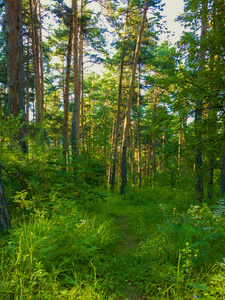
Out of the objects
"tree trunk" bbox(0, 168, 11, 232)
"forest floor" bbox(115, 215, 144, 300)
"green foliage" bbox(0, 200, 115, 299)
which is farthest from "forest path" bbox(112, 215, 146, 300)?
"tree trunk" bbox(0, 168, 11, 232)

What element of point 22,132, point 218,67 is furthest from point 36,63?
point 218,67

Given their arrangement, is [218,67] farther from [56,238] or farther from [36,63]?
[36,63]

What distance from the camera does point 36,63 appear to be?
34.4ft

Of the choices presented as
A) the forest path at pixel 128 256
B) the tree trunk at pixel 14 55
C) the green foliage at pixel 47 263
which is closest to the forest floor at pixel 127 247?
the forest path at pixel 128 256

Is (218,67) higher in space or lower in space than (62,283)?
higher

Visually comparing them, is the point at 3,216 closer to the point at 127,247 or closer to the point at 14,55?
the point at 127,247

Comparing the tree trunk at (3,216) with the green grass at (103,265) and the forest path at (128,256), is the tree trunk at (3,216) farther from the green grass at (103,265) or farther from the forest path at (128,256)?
the forest path at (128,256)

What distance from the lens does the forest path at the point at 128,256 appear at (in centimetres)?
236

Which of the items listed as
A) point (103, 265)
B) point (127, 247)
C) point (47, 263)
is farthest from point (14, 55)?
point (127, 247)

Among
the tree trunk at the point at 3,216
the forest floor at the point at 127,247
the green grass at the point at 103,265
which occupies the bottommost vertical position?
the forest floor at the point at 127,247

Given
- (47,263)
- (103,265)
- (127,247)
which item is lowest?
(127,247)

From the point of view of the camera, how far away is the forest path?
2357 millimetres

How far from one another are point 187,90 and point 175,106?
19.7 inches

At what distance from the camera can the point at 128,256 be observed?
3.28 m
